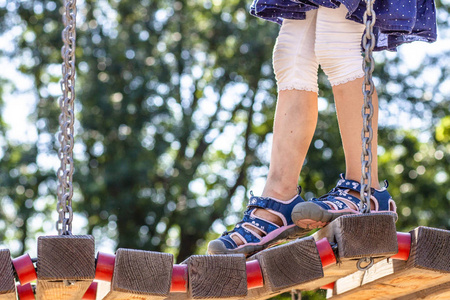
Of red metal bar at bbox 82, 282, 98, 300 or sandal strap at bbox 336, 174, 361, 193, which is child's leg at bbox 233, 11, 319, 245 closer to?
sandal strap at bbox 336, 174, 361, 193

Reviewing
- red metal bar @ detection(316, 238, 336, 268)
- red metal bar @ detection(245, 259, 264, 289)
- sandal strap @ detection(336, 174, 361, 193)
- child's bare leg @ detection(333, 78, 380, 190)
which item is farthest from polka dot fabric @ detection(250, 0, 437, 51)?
red metal bar @ detection(245, 259, 264, 289)

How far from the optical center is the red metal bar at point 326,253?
7.25 feet

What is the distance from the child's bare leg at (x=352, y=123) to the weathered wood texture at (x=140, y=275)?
75 centimetres

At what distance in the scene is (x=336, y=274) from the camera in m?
2.43

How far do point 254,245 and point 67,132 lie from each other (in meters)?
0.67

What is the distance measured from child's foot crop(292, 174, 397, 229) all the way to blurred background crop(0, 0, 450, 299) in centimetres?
774

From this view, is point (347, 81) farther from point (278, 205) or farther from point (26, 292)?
point (26, 292)

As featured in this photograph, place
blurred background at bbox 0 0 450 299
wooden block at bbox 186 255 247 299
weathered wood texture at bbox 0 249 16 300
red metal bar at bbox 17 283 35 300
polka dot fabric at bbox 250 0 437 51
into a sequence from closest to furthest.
Result: weathered wood texture at bbox 0 249 16 300 < wooden block at bbox 186 255 247 299 < red metal bar at bbox 17 283 35 300 < polka dot fabric at bbox 250 0 437 51 < blurred background at bbox 0 0 450 299

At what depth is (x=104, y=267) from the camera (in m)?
2.16

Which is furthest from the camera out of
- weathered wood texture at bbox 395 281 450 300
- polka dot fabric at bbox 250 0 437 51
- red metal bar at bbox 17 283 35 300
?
weathered wood texture at bbox 395 281 450 300

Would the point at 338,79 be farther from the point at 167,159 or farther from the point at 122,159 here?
the point at 167,159

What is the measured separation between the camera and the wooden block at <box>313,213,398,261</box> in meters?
2.16

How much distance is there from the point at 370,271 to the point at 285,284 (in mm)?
540

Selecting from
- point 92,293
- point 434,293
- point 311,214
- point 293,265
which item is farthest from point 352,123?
point 92,293
